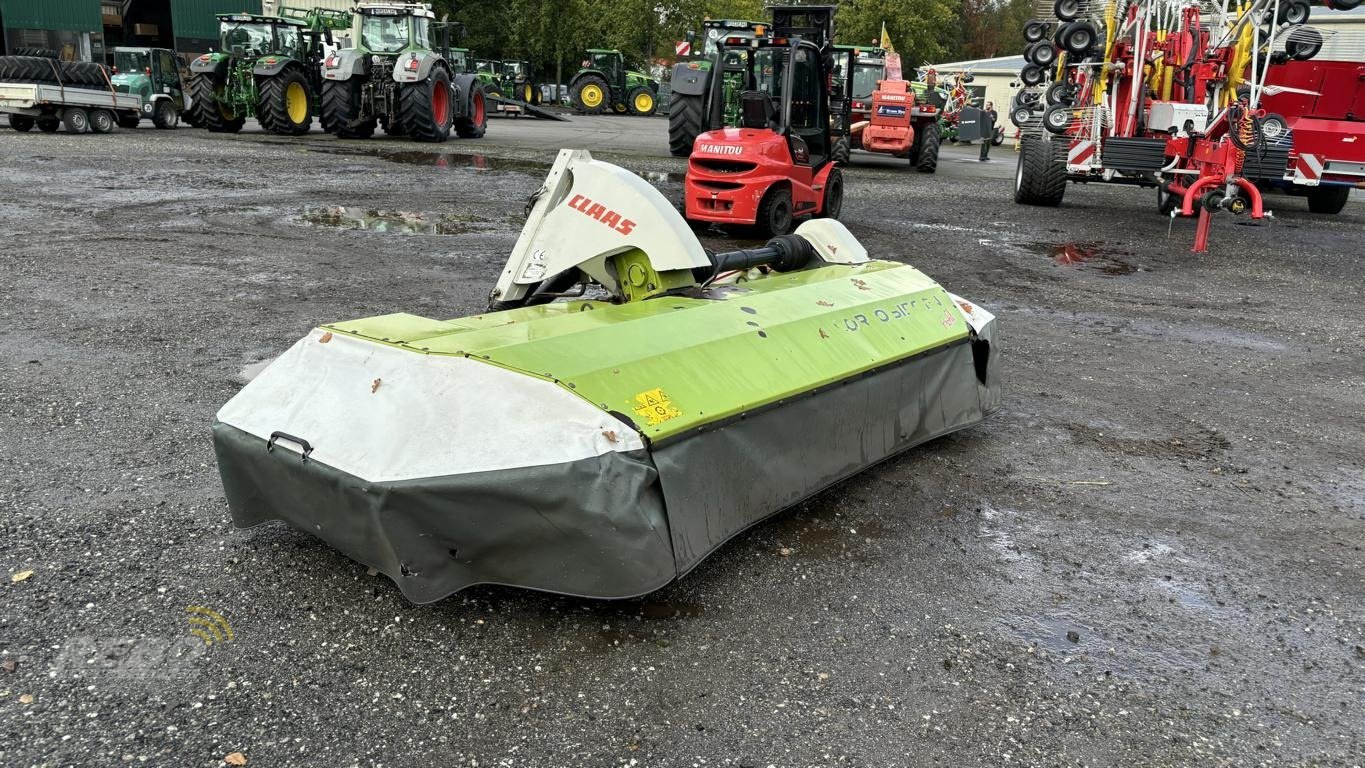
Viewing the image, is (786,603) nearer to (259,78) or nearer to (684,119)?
(684,119)

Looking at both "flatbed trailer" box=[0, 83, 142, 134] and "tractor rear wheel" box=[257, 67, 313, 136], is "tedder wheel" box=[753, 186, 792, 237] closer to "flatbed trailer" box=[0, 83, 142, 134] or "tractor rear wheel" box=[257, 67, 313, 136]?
"tractor rear wheel" box=[257, 67, 313, 136]

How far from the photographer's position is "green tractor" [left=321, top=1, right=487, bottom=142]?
1847 centimetres

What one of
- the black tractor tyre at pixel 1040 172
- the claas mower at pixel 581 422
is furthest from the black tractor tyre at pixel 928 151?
the claas mower at pixel 581 422

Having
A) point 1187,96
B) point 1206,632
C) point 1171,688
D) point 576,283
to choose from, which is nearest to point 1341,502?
point 1206,632

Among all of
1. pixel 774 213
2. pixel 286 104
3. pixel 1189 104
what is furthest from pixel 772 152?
pixel 286 104

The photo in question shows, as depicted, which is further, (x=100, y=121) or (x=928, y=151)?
(x=928, y=151)

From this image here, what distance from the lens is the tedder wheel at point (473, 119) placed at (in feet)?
68.4

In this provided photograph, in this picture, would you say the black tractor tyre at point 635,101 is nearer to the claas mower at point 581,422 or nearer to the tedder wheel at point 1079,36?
the tedder wheel at point 1079,36

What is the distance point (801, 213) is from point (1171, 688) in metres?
8.22

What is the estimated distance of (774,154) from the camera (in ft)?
31.9

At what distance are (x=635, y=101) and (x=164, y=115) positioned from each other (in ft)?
65.0

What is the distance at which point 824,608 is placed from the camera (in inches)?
121

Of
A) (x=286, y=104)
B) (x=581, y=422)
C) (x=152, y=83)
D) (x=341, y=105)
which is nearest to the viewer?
(x=581, y=422)

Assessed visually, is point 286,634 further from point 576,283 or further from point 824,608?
point 576,283
